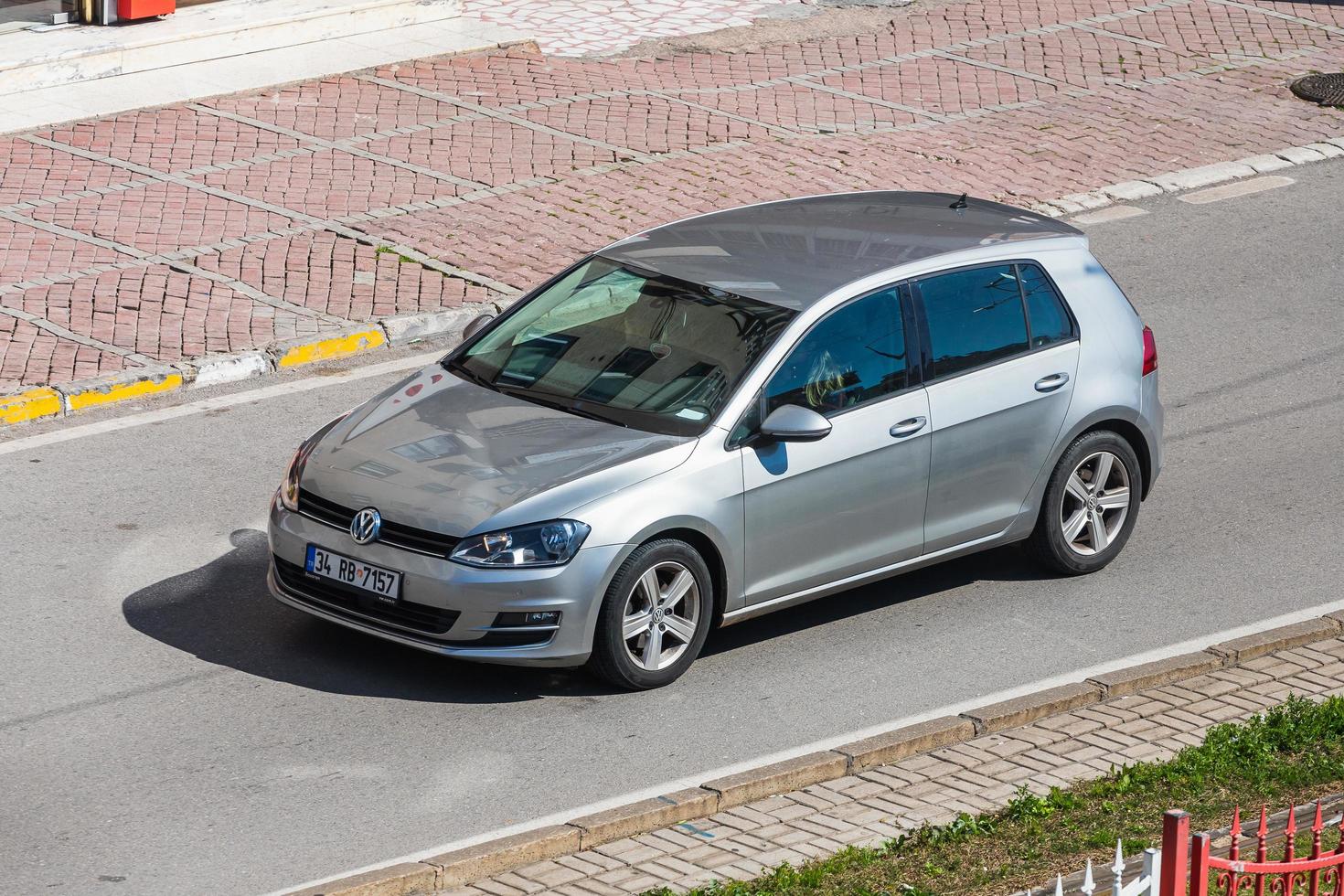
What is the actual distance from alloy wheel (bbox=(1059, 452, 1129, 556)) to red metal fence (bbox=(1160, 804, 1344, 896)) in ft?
12.3

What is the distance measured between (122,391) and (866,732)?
5.39 m

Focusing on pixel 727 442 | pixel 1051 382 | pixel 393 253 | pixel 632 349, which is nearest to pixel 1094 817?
pixel 727 442

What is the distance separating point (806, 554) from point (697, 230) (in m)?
1.88

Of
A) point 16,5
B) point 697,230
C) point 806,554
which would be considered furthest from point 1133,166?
point 16,5

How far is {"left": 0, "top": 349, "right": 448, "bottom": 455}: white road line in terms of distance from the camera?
1059 centimetres

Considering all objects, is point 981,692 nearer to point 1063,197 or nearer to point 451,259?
point 451,259

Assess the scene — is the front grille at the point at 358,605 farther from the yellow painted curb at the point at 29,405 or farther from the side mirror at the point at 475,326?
the yellow painted curb at the point at 29,405

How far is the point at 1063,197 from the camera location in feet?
49.9

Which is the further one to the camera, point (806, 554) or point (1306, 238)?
point (1306, 238)

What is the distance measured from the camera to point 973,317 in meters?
8.91

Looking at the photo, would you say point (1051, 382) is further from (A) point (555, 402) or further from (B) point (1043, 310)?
(A) point (555, 402)

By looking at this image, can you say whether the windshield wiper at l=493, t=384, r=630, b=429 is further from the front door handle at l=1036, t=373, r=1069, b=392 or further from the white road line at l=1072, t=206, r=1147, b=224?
the white road line at l=1072, t=206, r=1147, b=224

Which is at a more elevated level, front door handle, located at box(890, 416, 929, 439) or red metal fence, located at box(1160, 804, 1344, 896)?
front door handle, located at box(890, 416, 929, 439)

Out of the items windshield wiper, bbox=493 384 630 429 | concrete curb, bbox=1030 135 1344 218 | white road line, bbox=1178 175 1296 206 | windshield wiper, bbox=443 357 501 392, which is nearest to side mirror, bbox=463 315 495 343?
windshield wiper, bbox=443 357 501 392
